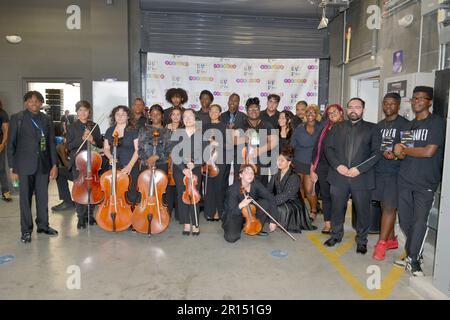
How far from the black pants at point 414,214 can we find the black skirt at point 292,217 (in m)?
1.27

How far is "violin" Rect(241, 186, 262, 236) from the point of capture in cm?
396

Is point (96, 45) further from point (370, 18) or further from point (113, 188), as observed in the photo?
point (370, 18)

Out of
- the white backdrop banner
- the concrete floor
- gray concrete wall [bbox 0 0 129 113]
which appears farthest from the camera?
gray concrete wall [bbox 0 0 129 113]

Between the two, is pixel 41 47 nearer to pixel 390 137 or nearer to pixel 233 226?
pixel 233 226

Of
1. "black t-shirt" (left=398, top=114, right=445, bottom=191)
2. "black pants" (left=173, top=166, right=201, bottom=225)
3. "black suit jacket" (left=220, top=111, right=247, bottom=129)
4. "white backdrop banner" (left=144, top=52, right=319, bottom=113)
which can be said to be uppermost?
"white backdrop banner" (left=144, top=52, right=319, bottom=113)

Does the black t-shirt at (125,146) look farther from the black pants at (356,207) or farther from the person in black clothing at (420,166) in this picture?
the person in black clothing at (420,166)

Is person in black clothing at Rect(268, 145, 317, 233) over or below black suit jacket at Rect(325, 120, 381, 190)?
below

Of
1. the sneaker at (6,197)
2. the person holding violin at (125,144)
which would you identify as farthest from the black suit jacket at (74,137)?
the sneaker at (6,197)

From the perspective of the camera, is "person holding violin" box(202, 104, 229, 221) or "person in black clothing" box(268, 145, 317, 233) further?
"person in black clothing" box(268, 145, 317, 233)

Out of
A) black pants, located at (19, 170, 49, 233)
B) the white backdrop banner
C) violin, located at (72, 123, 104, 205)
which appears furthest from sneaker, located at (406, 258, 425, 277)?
the white backdrop banner

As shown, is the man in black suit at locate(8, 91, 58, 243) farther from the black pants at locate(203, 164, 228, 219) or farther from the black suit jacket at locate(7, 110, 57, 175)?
the black pants at locate(203, 164, 228, 219)

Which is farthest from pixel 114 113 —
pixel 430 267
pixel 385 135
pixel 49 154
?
pixel 430 267

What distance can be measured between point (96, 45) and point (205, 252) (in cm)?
468

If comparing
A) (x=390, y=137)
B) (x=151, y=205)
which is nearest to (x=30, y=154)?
(x=151, y=205)
